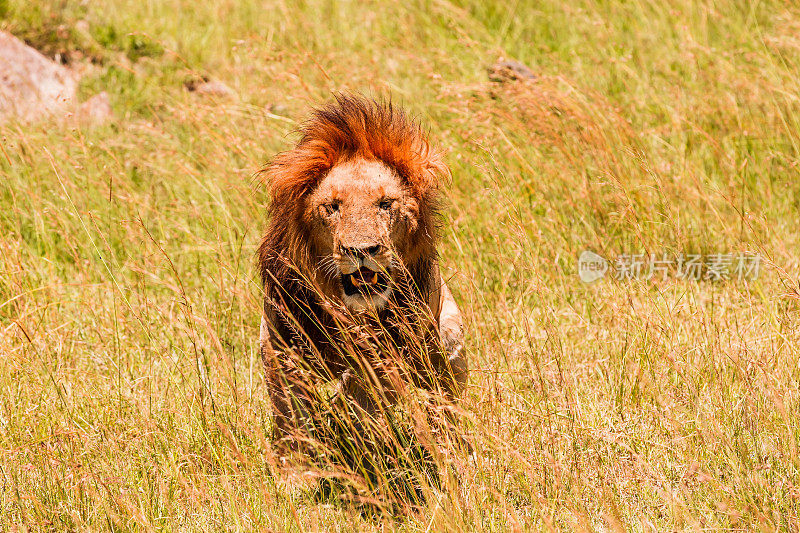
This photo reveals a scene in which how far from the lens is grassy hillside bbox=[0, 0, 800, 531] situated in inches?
119

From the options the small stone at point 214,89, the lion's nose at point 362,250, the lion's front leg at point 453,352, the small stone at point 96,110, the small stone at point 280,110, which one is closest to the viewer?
the lion's nose at point 362,250

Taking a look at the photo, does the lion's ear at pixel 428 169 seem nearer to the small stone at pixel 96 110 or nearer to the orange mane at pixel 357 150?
the orange mane at pixel 357 150

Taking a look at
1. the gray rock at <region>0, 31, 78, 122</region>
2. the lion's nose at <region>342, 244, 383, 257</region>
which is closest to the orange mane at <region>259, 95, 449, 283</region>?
the lion's nose at <region>342, 244, 383, 257</region>

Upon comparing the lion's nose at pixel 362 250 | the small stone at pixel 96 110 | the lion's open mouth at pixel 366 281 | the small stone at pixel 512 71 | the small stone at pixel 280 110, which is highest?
the lion's nose at pixel 362 250

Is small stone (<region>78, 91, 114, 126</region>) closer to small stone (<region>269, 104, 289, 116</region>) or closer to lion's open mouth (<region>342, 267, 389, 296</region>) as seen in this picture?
small stone (<region>269, 104, 289, 116</region>)

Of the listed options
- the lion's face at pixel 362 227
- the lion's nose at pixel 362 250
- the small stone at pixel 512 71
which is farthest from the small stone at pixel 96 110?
the lion's nose at pixel 362 250

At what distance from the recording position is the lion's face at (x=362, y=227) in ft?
9.75

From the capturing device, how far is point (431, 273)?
3406mm

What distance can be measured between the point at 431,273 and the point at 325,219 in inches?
18.8

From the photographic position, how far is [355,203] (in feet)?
10.0

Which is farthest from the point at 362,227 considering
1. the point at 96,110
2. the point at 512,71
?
the point at 96,110

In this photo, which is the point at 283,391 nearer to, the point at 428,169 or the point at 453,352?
the point at 453,352

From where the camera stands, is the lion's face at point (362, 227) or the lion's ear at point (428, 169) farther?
the lion's ear at point (428, 169)

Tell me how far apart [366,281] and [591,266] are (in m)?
1.97
